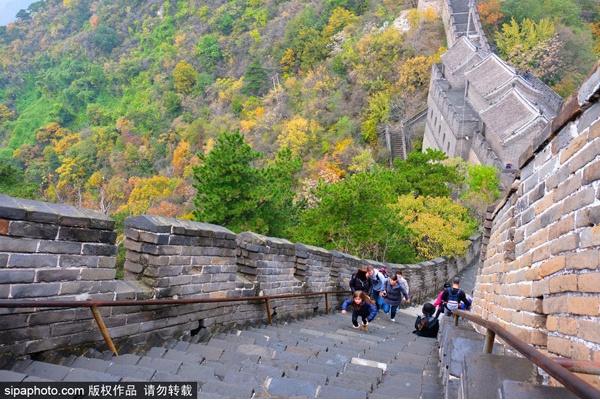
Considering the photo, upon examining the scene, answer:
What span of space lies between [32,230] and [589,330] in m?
3.14

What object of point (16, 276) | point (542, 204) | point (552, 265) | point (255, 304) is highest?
point (542, 204)

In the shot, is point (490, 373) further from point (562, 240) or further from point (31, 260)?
point (31, 260)

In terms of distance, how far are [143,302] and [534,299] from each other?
2.73 m

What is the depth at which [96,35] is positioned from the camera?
91875mm

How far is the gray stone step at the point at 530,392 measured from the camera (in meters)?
1.83

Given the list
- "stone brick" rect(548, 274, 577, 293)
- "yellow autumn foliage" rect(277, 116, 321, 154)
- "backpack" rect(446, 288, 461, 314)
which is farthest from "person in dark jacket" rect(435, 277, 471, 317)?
"yellow autumn foliage" rect(277, 116, 321, 154)

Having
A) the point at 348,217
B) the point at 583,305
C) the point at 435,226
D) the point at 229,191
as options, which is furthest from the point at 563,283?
the point at 435,226

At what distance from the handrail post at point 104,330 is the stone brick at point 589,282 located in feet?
9.71

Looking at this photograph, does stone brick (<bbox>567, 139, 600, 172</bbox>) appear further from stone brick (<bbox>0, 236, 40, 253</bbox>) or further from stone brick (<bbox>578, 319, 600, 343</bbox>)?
stone brick (<bbox>0, 236, 40, 253</bbox>)

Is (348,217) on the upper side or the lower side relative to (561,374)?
upper

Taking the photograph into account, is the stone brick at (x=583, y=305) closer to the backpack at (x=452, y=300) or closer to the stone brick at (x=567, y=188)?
the stone brick at (x=567, y=188)

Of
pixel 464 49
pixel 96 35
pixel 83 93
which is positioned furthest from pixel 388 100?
pixel 96 35

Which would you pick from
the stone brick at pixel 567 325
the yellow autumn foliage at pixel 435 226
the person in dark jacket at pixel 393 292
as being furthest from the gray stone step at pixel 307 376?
the yellow autumn foliage at pixel 435 226

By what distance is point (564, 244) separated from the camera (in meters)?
2.78
